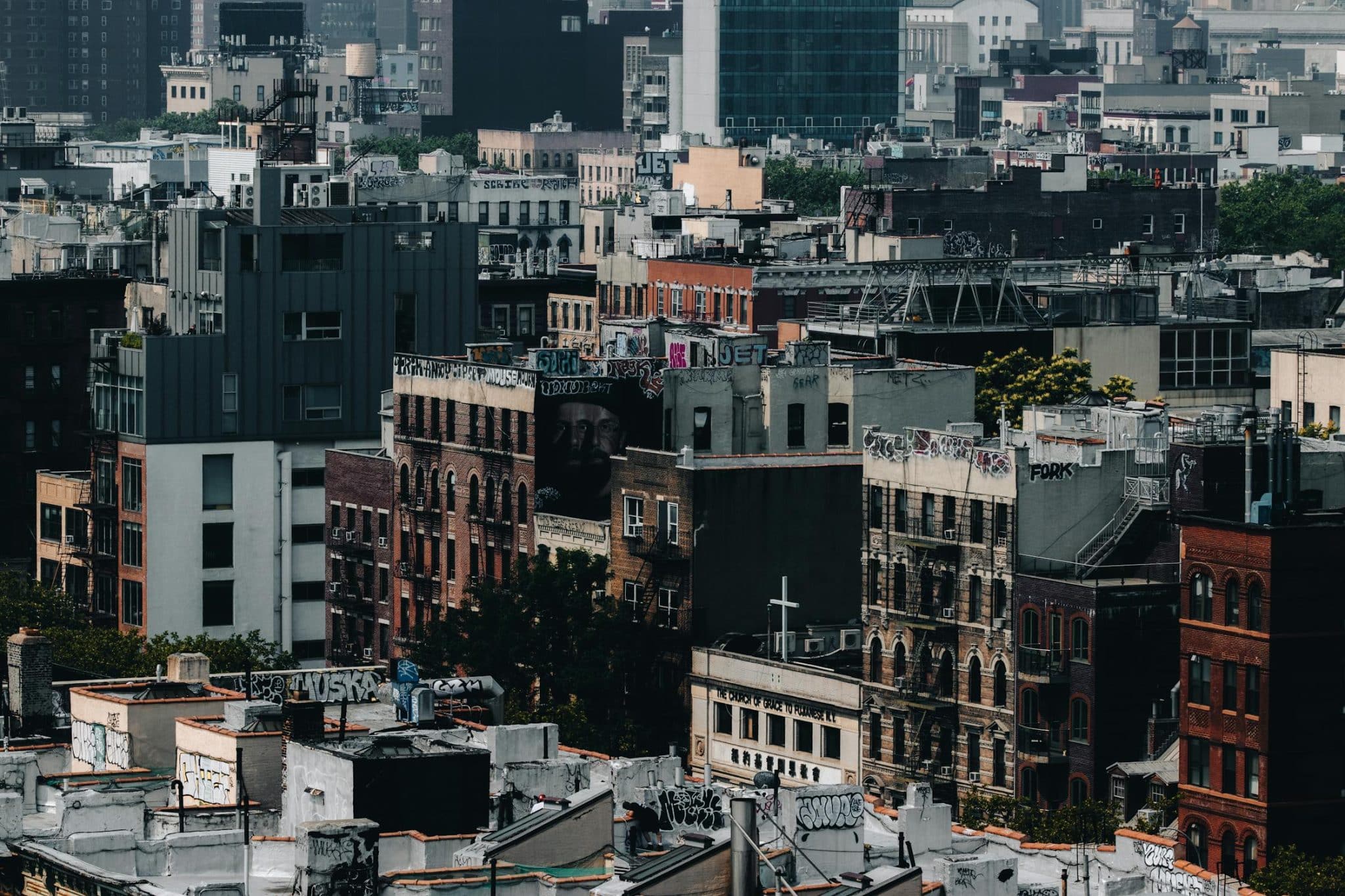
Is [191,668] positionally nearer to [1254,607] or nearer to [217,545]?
[1254,607]

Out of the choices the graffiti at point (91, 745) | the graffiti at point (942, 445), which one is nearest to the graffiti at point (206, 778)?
the graffiti at point (91, 745)

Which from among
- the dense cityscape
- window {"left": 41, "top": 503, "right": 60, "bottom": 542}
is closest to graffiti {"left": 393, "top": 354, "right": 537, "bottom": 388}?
the dense cityscape

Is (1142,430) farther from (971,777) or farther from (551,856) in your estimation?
(551,856)

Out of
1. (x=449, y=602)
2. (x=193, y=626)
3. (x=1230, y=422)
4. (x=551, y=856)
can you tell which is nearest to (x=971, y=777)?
(x=1230, y=422)

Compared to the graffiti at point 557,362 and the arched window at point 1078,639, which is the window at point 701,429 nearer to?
the graffiti at point 557,362

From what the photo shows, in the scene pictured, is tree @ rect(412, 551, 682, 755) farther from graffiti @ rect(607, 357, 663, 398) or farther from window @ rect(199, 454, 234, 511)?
window @ rect(199, 454, 234, 511)
